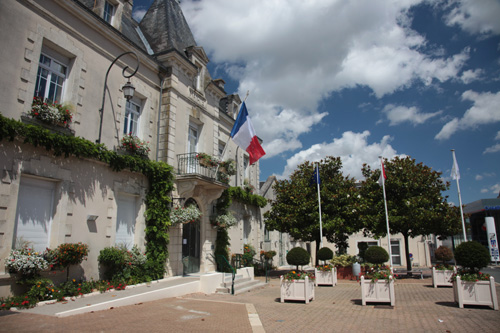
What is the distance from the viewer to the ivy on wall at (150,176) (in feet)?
28.8

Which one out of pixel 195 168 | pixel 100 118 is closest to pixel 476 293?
pixel 195 168

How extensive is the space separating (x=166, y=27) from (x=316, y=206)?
1157 cm

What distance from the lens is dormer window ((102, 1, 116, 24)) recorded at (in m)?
11.7

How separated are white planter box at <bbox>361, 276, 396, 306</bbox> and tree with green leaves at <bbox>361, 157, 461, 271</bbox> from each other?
27.8 ft

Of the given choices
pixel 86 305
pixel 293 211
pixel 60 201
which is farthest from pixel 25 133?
pixel 293 211

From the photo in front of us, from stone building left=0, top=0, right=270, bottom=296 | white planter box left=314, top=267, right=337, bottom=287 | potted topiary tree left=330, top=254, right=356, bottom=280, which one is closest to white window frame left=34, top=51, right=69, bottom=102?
stone building left=0, top=0, right=270, bottom=296

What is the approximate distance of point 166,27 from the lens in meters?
15.2

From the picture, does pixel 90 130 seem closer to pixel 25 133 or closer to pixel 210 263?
pixel 25 133

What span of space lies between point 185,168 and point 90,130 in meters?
4.23

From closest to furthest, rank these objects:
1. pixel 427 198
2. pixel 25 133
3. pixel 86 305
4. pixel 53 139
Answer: pixel 86 305 < pixel 25 133 < pixel 53 139 < pixel 427 198

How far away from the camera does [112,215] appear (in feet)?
34.1

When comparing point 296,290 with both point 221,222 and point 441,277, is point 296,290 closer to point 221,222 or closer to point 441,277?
point 221,222

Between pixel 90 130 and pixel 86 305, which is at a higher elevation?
pixel 90 130

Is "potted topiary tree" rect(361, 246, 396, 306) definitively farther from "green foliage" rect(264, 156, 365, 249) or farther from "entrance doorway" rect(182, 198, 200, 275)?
"green foliage" rect(264, 156, 365, 249)
